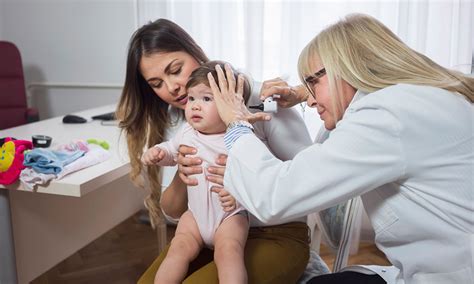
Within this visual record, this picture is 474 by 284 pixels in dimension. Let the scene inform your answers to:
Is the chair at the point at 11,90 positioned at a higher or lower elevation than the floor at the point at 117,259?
higher

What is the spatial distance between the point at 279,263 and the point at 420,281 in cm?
38

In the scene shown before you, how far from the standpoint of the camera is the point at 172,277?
1.14 metres

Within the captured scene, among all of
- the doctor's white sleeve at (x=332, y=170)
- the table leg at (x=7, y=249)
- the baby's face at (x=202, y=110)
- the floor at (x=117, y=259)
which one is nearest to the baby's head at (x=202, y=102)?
the baby's face at (x=202, y=110)

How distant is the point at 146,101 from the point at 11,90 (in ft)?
6.34

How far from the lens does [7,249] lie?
154cm

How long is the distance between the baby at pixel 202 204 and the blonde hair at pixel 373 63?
0.34 metres

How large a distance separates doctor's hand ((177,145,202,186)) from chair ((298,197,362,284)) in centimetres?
43

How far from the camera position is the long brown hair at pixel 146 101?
1.43 meters

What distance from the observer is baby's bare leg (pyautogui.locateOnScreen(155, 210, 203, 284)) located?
1144mm

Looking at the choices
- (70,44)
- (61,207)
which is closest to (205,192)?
(61,207)

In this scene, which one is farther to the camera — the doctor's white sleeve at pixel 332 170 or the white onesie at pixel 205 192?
the white onesie at pixel 205 192

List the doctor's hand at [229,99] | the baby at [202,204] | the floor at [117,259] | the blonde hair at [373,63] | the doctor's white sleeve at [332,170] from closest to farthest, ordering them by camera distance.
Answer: the doctor's white sleeve at [332,170] → the blonde hair at [373,63] → the doctor's hand at [229,99] → the baby at [202,204] → the floor at [117,259]

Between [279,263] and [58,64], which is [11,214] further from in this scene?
[58,64]

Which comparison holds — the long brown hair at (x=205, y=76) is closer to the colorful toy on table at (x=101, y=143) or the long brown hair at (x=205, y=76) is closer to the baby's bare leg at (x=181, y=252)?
the baby's bare leg at (x=181, y=252)
